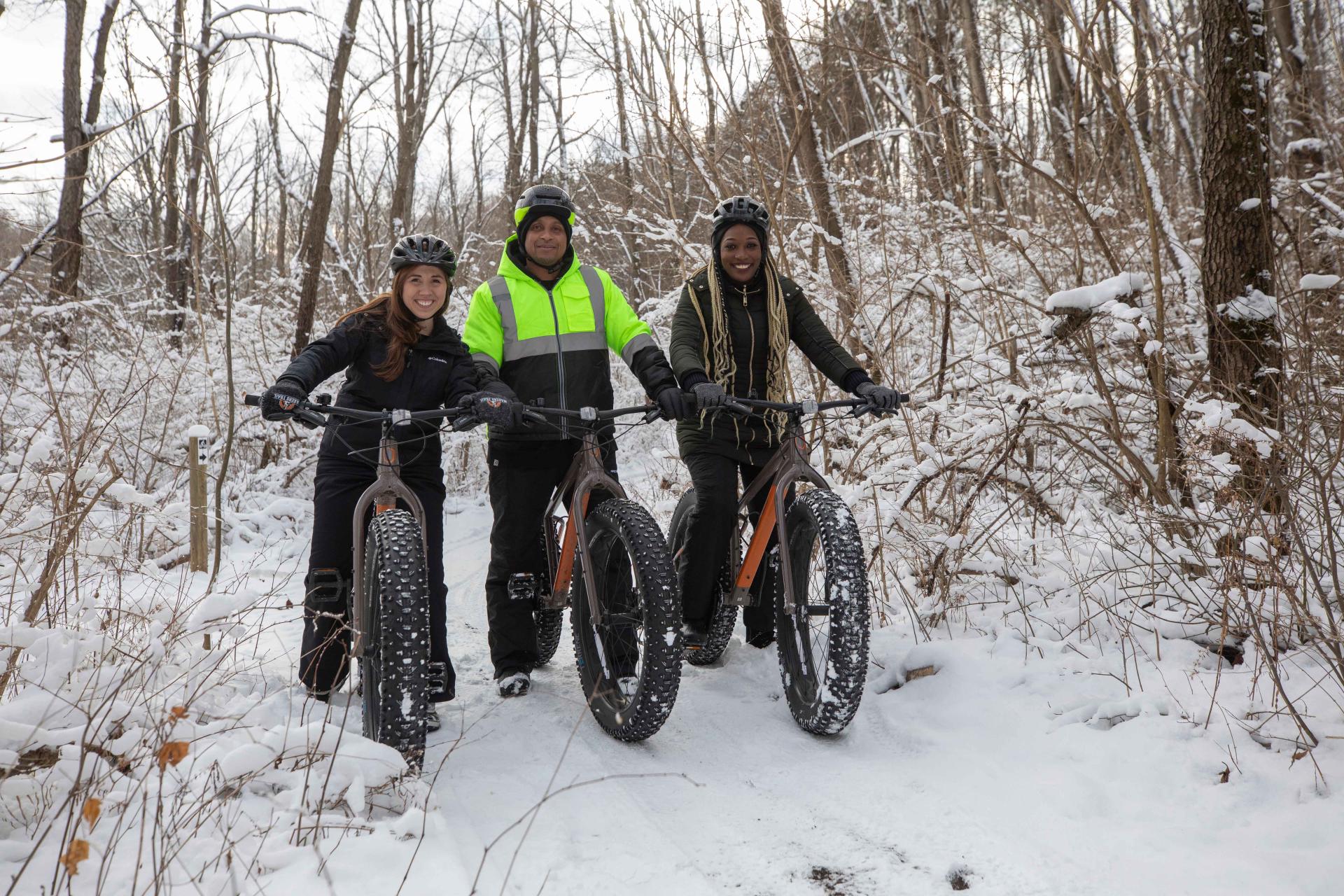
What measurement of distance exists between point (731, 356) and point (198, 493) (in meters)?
3.23

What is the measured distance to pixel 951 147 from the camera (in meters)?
5.42

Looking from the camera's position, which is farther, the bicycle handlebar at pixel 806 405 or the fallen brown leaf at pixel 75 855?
the bicycle handlebar at pixel 806 405

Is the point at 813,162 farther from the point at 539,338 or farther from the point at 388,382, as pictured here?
the point at 388,382

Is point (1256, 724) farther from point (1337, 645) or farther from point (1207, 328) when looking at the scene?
point (1207, 328)

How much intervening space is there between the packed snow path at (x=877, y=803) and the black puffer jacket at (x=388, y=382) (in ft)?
3.71

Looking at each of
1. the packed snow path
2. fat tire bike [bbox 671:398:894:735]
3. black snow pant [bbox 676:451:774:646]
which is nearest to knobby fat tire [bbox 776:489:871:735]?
fat tire bike [bbox 671:398:894:735]

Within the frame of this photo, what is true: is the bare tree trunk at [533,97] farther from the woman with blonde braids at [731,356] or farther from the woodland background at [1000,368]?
the woman with blonde braids at [731,356]

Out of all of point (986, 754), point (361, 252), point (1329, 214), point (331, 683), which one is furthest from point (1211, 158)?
point (361, 252)

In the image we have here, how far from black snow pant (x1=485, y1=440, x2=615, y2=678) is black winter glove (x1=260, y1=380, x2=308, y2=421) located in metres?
1.08

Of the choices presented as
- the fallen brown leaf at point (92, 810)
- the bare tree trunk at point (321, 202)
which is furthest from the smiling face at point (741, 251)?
the bare tree trunk at point (321, 202)

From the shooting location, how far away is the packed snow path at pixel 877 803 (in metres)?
2.39

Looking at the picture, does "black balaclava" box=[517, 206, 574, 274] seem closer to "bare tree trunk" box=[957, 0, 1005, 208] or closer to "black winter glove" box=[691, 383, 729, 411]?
"black winter glove" box=[691, 383, 729, 411]

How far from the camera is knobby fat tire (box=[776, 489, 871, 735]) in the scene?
3.30 metres

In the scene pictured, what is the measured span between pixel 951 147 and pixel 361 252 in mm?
10141
